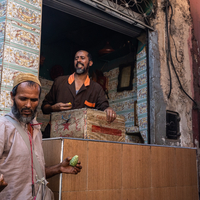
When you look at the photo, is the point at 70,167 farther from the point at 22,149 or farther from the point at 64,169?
the point at 22,149

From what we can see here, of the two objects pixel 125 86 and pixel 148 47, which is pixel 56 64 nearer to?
pixel 125 86

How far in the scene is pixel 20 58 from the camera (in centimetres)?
310

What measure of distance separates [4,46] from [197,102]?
13.0 feet

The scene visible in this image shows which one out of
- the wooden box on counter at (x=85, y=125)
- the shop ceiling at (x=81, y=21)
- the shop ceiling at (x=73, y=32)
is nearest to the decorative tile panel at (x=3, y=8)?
the shop ceiling at (x=81, y=21)

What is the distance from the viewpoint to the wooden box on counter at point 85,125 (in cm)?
282

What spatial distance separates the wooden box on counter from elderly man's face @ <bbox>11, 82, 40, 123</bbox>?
797mm

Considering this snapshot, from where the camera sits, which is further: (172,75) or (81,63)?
(172,75)

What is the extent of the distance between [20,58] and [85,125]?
1097 millimetres

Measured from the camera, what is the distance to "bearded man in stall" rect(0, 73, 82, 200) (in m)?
1.87

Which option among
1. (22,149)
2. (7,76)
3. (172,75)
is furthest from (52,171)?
(172,75)

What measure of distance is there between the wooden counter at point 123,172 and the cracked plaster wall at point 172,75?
946 millimetres

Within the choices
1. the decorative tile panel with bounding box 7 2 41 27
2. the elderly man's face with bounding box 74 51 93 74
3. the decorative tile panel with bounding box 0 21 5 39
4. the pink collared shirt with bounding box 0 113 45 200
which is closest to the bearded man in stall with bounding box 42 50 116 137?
the elderly man's face with bounding box 74 51 93 74

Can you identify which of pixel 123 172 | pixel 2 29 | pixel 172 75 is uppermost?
pixel 172 75

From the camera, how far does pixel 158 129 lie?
4.74 metres
